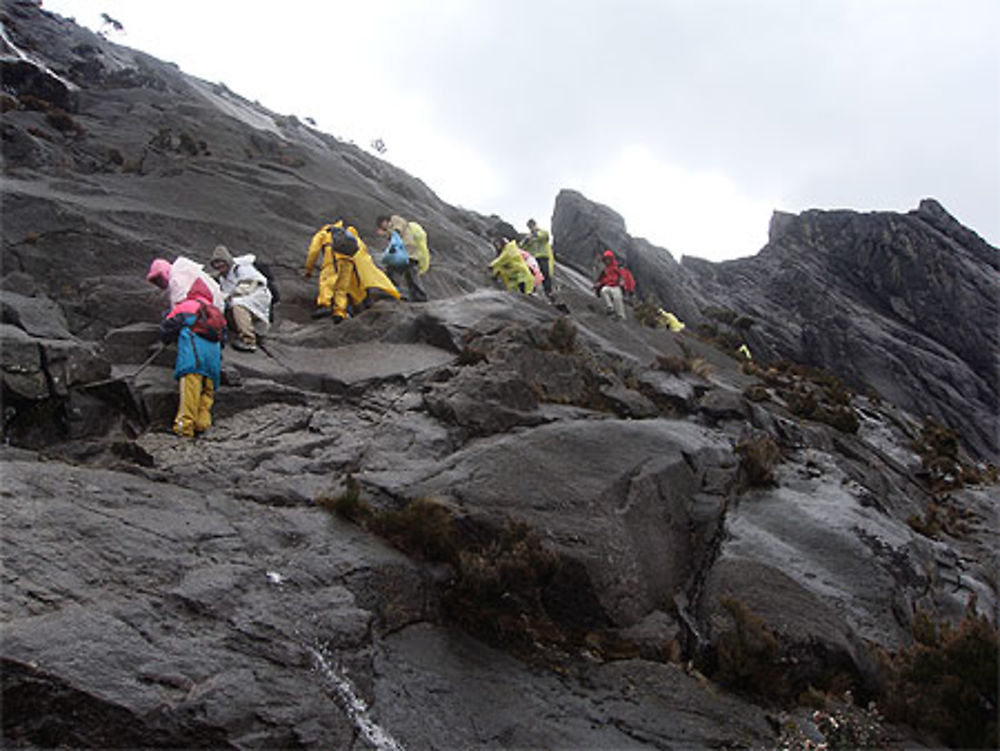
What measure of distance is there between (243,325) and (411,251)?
601 cm

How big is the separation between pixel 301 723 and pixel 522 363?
839 cm

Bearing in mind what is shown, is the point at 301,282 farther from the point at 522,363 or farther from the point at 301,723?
the point at 301,723

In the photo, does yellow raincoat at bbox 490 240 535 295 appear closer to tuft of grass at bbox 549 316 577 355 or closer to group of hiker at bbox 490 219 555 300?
group of hiker at bbox 490 219 555 300

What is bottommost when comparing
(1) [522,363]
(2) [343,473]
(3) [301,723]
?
(3) [301,723]

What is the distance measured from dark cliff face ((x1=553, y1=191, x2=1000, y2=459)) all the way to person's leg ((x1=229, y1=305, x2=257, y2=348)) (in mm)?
32490

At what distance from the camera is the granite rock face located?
5609 millimetres

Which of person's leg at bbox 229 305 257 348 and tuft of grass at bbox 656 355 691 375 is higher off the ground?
tuft of grass at bbox 656 355 691 375

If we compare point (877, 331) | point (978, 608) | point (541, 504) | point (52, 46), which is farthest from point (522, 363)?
point (877, 331)

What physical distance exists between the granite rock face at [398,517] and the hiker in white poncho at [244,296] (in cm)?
47

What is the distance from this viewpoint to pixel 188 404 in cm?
980

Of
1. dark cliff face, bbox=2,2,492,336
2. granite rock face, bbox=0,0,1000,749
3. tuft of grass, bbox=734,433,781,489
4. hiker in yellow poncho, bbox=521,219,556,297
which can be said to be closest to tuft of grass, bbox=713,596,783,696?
granite rock face, bbox=0,0,1000,749

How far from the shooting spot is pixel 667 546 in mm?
9055

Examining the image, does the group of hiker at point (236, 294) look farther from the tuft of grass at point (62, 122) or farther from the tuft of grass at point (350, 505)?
the tuft of grass at point (62, 122)

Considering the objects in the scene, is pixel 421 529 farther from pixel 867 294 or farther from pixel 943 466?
pixel 867 294
